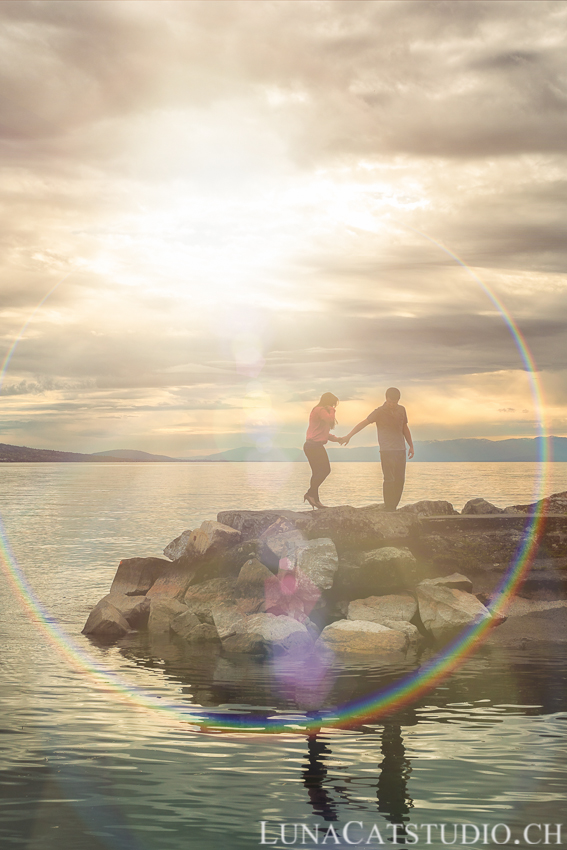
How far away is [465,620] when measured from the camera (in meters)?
17.2

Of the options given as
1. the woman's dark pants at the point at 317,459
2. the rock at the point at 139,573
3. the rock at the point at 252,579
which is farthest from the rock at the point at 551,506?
the rock at the point at 139,573

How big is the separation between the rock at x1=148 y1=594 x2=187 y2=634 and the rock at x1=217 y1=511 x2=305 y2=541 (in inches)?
97.1

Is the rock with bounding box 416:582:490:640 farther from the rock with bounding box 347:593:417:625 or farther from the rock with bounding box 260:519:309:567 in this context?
the rock with bounding box 260:519:309:567

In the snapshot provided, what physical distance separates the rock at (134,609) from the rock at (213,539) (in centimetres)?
179

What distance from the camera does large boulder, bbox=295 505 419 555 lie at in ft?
61.9

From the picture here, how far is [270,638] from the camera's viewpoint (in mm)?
16297

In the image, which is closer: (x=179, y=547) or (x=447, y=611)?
(x=447, y=611)

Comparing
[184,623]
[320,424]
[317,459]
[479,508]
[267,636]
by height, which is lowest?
[184,623]

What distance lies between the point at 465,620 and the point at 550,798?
28.9 feet

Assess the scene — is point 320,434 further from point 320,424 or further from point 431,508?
point 431,508

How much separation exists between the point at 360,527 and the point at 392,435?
7.84ft

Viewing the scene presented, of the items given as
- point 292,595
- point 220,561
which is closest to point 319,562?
point 292,595

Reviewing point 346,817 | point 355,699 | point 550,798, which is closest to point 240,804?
point 346,817

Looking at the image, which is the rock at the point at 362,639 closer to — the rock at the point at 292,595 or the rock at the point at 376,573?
the rock at the point at 292,595
